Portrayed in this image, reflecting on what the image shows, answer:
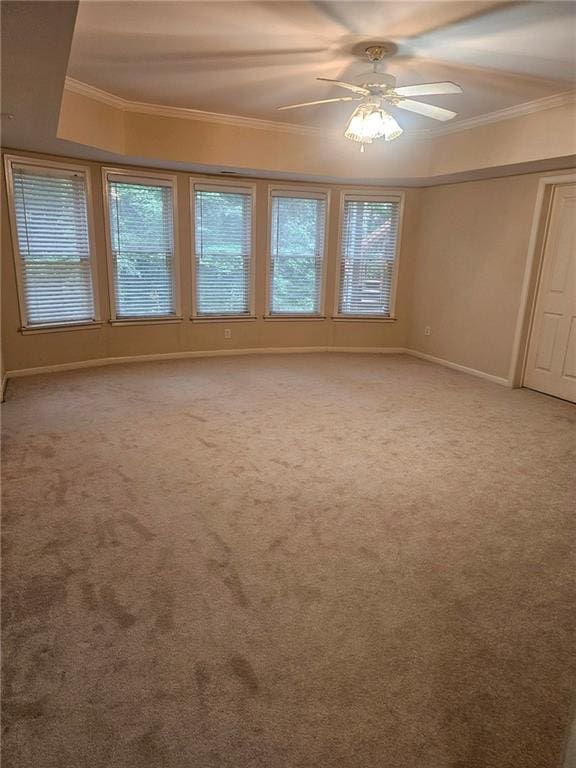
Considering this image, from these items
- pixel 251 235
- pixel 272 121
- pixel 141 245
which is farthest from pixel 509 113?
pixel 141 245

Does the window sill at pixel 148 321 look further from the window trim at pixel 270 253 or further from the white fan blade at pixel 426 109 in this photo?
the white fan blade at pixel 426 109

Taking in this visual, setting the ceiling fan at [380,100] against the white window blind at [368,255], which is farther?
the white window blind at [368,255]

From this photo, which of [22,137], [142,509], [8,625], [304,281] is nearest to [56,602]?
[8,625]

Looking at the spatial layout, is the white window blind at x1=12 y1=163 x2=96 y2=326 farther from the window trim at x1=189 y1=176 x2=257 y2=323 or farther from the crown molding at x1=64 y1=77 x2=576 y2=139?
the window trim at x1=189 y1=176 x2=257 y2=323

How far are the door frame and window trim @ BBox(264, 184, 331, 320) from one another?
251 cm

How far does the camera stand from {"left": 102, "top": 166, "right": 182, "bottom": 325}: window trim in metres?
5.36

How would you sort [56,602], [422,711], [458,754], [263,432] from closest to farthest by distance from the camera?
1. [458,754]
2. [422,711]
3. [56,602]
4. [263,432]

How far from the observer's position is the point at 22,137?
13.7 feet

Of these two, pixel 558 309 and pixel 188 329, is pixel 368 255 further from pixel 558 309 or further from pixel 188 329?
pixel 188 329

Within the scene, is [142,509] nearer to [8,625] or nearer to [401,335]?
[8,625]

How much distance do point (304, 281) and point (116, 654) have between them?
214 inches

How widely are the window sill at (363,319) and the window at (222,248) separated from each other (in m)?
1.32

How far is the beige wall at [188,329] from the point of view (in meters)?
5.07

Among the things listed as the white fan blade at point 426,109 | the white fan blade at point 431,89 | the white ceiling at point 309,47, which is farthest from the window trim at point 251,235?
the white fan blade at point 431,89
